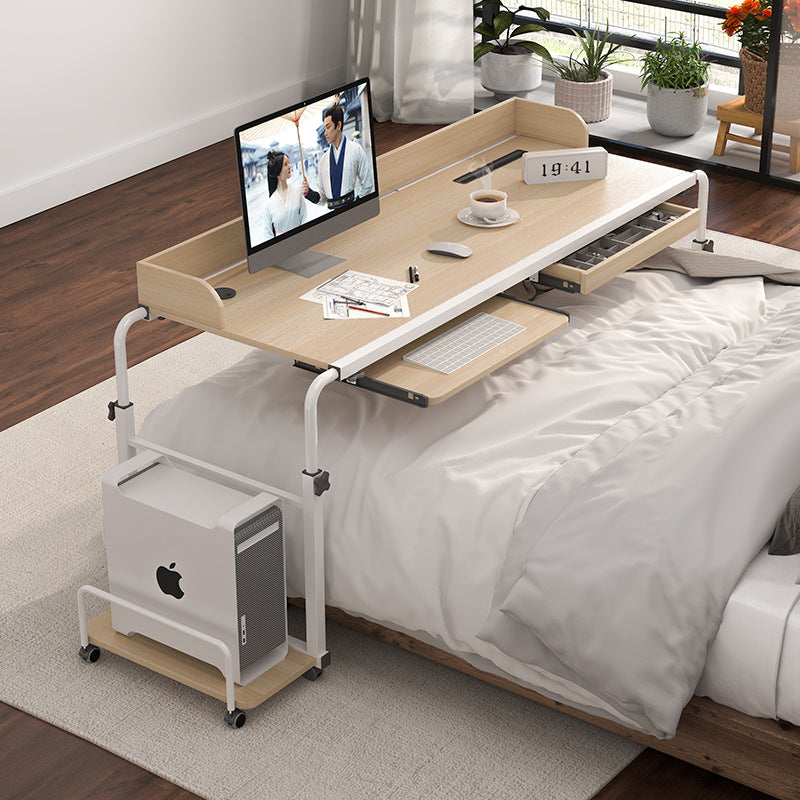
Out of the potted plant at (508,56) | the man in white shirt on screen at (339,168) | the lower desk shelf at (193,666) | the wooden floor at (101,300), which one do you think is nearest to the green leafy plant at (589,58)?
the potted plant at (508,56)

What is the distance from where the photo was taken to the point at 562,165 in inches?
142

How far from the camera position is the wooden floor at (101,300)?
8.66 ft

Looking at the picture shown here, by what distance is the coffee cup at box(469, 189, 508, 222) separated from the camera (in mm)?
3352

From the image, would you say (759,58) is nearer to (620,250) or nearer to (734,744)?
(620,250)

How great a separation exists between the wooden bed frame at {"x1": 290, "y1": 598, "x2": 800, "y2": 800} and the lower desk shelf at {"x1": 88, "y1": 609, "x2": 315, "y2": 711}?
0.58 m

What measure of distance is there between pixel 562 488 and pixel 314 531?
511 millimetres

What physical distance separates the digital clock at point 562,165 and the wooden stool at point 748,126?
6.60 feet

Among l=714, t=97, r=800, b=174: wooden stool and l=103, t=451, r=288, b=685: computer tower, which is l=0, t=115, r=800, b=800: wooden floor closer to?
l=714, t=97, r=800, b=174: wooden stool

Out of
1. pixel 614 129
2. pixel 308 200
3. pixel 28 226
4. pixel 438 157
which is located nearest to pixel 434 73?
pixel 614 129

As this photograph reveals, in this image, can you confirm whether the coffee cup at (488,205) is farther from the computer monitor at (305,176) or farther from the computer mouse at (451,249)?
the computer monitor at (305,176)

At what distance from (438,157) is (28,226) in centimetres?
216

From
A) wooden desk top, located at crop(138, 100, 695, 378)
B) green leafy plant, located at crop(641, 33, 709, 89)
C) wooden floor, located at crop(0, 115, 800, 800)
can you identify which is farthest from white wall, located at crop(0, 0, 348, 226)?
wooden desk top, located at crop(138, 100, 695, 378)

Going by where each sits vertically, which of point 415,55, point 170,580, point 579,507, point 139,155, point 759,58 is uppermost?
point 759,58

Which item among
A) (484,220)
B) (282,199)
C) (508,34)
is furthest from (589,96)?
(282,199)
